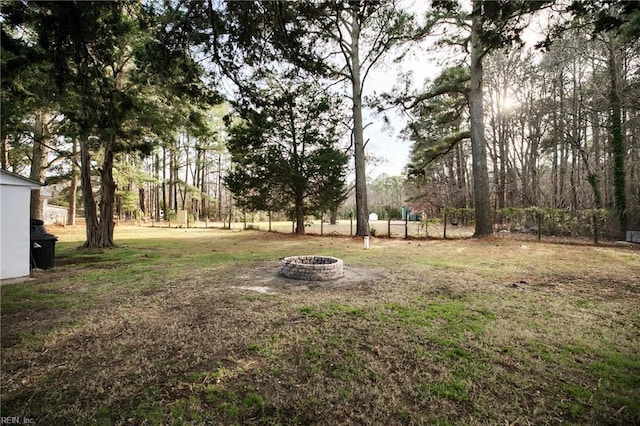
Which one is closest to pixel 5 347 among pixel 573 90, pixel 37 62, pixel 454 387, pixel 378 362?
pixel 37 62

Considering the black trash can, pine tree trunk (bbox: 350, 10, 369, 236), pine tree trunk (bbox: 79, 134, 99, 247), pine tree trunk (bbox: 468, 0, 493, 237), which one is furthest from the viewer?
pine tree trunk (bbox: 350, 10, 369, 236)

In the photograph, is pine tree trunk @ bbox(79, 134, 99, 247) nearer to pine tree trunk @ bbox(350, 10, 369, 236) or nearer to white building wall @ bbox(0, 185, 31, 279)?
white building wall @ bbox(0, 185, 31, 279)

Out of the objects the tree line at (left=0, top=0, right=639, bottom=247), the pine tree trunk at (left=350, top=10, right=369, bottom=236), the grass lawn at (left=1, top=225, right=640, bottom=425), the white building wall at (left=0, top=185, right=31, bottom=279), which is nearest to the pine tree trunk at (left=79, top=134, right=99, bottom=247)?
the tree line at (left=0, top=0, right=639, bottom=247)

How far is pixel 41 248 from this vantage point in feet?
21.0

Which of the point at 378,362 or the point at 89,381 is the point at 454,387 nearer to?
the point at 378,362

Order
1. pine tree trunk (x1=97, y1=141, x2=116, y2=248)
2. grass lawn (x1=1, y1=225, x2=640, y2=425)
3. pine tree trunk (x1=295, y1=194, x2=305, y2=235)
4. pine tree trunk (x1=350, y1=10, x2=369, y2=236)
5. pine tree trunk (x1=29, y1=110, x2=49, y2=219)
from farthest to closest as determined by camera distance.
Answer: pine tree trunk (x1=295, y1=194, x2=305, y2=235) → pine tree trunk (x1=29, y1=110, x2=49, y2=219) → pine tree trunk (x1=350, y1=10, x2=369, y2=236) → pine tree trunk (x1=97, y1=141, x2=116, y2=248) → grass lawn (x1=1, y1=225, x2=640, y2=425)

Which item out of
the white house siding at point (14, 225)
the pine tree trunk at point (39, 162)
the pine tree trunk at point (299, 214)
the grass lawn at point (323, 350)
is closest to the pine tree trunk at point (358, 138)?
Answer: the pine tree trunk at point (299, 214)

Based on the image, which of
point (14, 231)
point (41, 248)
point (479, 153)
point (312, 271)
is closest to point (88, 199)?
point (41, 248)

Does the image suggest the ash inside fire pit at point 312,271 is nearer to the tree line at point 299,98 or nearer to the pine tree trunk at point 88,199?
the tree line at point 299,98

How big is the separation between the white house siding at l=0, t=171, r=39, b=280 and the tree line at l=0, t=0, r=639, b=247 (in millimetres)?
1719

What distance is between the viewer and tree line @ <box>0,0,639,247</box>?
4219 mm

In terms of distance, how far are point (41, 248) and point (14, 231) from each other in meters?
1.24

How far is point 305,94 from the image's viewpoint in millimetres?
14453

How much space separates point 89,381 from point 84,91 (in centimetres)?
431
